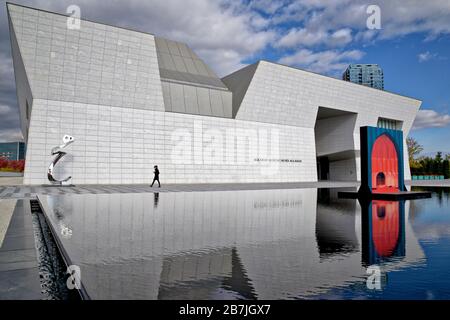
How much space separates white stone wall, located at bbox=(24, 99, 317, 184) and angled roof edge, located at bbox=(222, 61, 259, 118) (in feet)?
7.18

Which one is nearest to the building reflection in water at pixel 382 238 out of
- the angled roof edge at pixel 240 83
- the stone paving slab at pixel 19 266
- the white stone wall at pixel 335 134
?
the stone paving slab at pixel 19 266

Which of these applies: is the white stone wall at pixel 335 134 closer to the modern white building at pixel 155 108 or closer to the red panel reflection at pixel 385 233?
the modern white building at pixel 155 108

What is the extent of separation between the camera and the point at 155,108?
2706 cm

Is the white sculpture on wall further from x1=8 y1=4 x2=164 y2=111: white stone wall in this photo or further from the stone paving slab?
the stone paving slab

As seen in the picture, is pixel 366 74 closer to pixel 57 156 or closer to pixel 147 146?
pixel 147 146

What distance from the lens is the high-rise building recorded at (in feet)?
308

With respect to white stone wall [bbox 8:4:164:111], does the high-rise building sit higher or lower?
higher

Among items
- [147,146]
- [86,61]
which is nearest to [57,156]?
[147,146]

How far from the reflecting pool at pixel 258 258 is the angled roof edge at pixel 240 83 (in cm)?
2510

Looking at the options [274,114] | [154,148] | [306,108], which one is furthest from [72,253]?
[306,108]

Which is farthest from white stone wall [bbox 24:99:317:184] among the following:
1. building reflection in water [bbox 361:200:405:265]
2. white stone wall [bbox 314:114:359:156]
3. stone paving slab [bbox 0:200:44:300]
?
building reflection in water [bbox 361:200:405:265]

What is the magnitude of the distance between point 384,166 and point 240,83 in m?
20.3

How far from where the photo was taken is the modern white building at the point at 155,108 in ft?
73.8
